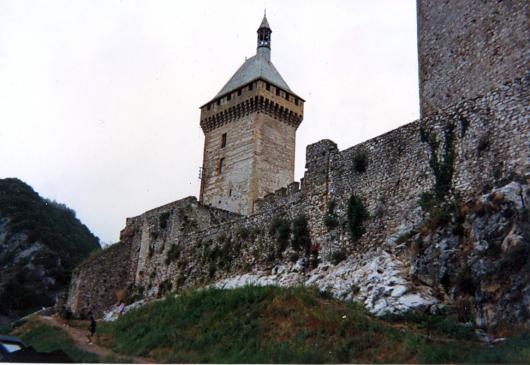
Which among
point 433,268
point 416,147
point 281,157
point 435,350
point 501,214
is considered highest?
point 281,157

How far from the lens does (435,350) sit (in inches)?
483

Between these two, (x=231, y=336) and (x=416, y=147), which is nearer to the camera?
(x=231, y=336)

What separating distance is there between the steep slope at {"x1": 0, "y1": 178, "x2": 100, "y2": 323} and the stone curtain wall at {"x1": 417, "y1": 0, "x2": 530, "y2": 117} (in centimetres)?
3795

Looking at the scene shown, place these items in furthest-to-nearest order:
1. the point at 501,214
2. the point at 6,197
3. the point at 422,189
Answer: the point at 6,197 → the point at 422,189 → the point at 501,214

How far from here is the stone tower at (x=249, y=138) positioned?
39094 millimetres

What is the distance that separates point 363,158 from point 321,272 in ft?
12.9

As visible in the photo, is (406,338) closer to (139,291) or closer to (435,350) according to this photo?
(435,350)

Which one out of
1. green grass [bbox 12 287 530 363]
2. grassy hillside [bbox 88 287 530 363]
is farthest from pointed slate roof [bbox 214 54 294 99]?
grassy hillside [bbox 88 287 530 363]

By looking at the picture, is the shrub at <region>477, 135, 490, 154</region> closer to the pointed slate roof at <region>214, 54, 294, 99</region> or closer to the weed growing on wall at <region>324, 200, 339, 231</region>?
the weed growing on wall at <region>324, 200, 339, 231</region>

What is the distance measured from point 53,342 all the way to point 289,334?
37.2 feet

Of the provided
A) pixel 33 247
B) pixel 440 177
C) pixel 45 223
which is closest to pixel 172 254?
pixel 440 177

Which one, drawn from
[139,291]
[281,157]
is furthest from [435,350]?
[281,157]

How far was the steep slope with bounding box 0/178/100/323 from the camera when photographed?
50.6 metres

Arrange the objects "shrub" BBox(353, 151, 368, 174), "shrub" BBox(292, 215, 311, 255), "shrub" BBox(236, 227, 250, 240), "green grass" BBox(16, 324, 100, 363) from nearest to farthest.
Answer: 1. "green grass" BBox(16, 324, 100, 363)
2. "shrub" BBox(353, 151, 368, 174)
3. "shrub" BBox(292, 215, 311, 255)
4. "shrub" BBox(236, 227, 250, 240)
